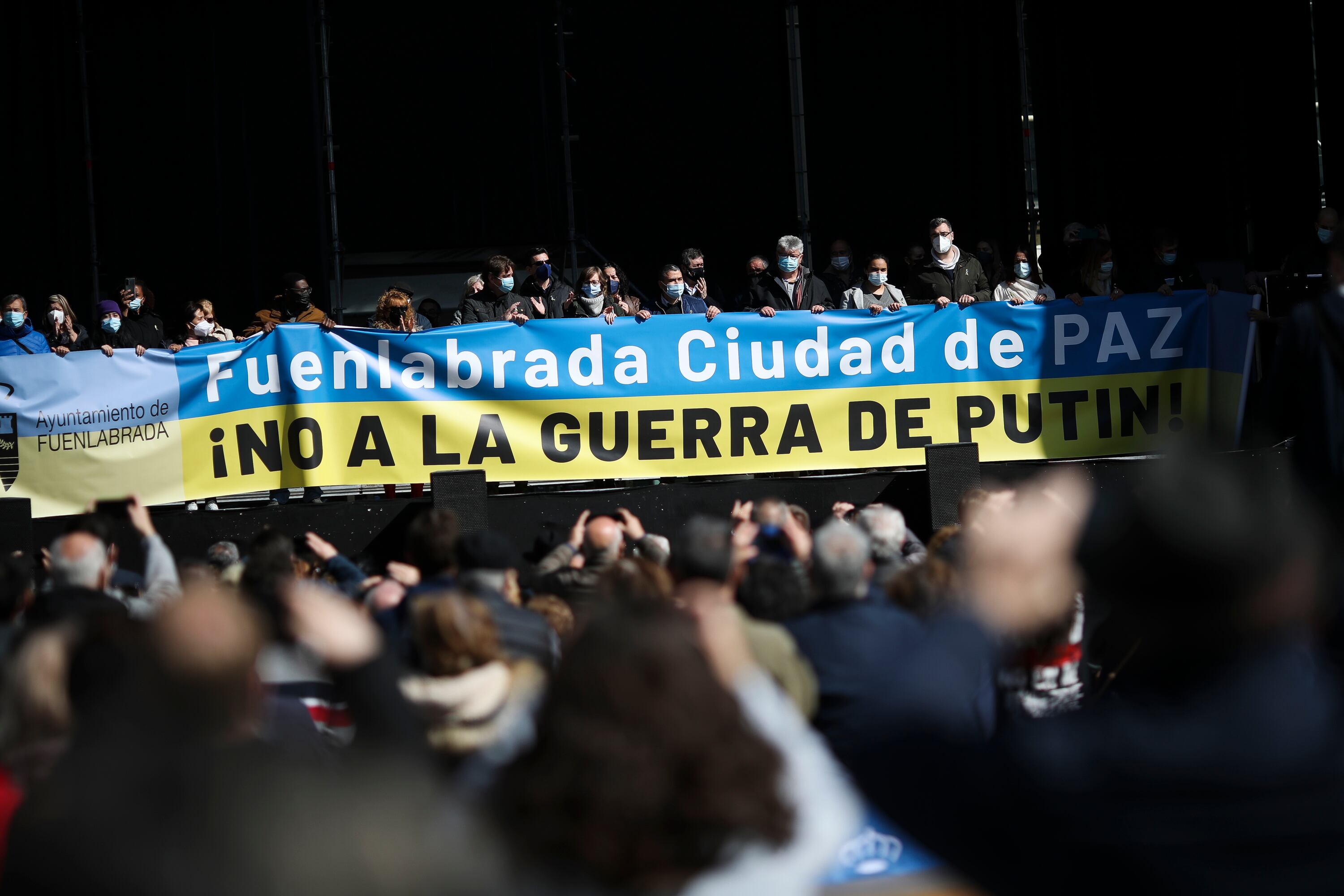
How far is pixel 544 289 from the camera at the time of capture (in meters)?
9.23

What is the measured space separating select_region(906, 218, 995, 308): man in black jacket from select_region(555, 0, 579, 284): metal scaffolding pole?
4.56 meters

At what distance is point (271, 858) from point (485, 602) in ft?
7.11

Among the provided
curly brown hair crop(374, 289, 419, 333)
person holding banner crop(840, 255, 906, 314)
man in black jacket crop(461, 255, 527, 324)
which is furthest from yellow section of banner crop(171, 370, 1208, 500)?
person holding banner crop(840, 255, 906, 314)

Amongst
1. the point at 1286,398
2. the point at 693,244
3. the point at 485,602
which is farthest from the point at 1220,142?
the point at 485,602

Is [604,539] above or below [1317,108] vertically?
below

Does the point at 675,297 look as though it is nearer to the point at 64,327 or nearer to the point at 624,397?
the point at 624,397

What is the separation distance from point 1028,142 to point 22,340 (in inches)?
367

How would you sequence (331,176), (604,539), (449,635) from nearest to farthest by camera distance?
(449,635), (604,539), (331,176)

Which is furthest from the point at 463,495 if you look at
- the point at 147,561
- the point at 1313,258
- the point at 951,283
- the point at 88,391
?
the point at 1313,258

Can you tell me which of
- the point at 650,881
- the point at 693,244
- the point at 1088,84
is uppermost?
the point at 1088,84

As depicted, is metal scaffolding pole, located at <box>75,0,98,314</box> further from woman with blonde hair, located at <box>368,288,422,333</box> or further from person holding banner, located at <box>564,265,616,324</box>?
person holding banner, located at <box>564,265,616,324</box>

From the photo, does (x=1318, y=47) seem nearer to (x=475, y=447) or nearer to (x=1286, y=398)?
(x=475, y=447)

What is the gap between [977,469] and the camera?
798 cm

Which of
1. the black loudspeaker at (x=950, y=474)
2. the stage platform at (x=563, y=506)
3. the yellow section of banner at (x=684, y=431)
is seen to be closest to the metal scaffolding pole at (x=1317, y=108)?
the yellow section of banner at (x=684, y=431)
